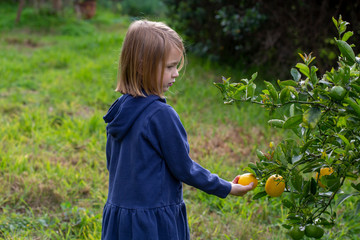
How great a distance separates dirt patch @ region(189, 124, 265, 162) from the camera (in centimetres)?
351

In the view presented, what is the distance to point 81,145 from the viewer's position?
3.69m

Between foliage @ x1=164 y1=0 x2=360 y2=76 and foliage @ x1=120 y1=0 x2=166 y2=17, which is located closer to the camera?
foliage @ x1=164 y1=0 x2=360 y2=76

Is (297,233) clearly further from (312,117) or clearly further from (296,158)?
(312,117)

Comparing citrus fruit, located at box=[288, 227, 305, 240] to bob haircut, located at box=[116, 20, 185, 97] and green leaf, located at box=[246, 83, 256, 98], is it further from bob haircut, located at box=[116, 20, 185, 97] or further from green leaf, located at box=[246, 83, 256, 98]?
bob haircut, located at box=[116, 20, 185, 97]

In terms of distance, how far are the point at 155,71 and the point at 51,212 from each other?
1.55 m

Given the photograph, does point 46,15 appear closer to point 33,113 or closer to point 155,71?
point 33,113

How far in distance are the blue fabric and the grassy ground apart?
1.24ft

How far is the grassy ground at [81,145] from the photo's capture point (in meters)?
2.64

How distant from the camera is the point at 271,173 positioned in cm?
165

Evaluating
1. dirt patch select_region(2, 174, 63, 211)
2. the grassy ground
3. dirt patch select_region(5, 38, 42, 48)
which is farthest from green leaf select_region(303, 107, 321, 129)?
dirt patch select_region(5, 38, 42, 48)

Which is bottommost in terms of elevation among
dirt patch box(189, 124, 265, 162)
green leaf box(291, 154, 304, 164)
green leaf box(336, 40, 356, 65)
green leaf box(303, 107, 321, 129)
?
dirt patch box(189, 124, 265, 162)

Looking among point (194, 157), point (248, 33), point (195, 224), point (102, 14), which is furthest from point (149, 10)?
point (195, 224)

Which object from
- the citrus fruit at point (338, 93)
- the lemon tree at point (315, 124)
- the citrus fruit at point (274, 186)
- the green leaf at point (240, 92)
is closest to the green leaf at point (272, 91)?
the lemon tree at point (315, 124)

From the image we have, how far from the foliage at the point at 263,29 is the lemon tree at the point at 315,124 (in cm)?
185
